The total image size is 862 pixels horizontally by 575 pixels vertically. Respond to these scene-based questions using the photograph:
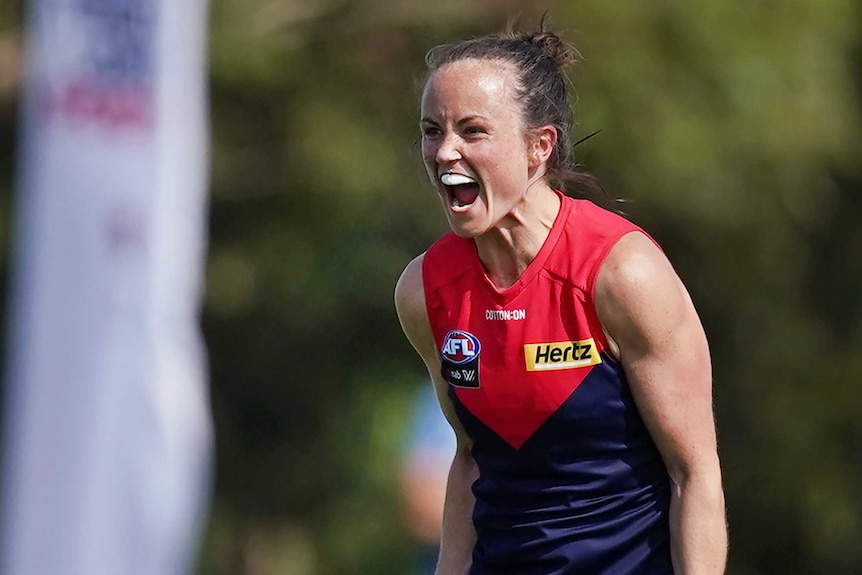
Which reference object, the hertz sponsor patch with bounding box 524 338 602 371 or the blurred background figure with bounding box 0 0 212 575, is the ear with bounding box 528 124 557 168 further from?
the blurred background figure with bounding box 0 0 212 575

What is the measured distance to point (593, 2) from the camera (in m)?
13.2

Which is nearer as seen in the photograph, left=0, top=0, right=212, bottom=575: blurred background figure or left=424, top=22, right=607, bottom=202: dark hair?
left=424, top=22, right=607, bottom=202: dark hair

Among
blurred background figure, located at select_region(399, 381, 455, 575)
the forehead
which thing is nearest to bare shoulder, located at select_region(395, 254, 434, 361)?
the forehead

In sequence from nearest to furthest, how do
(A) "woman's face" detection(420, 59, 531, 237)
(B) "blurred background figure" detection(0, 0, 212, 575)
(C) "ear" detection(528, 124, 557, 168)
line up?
(A) "woman's face" detection(420, 59, 531, 237), (C) "ear" detection(528, 124, 557, 168), (B) "blurred background figure" detection(0, 0, 212, 575)

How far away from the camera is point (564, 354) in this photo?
391cm

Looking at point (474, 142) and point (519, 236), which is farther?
point (519, 236)

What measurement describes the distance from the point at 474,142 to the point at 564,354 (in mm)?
487

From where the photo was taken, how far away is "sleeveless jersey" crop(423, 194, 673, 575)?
12.9 feet

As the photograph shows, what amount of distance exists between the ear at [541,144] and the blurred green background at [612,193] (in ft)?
26.9

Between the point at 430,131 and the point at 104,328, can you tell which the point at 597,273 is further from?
the point at 104,328

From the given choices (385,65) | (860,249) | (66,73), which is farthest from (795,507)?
(66,73)

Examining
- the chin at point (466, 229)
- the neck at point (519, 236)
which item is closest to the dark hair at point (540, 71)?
the neck at point (519, 236)

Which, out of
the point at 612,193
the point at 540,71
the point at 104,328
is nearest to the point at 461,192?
the point at 540,71

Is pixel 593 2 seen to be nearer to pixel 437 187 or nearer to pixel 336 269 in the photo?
pixel 336 269
